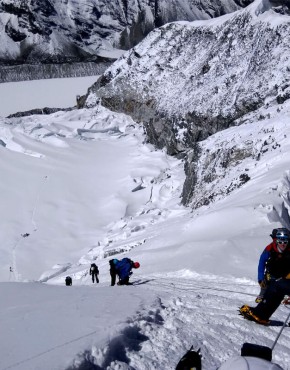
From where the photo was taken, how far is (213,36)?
53500mm

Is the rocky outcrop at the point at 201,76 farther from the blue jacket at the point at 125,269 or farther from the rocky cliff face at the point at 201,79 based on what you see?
the blue jacket at the point at 125,269

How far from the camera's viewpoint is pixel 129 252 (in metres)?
18.6

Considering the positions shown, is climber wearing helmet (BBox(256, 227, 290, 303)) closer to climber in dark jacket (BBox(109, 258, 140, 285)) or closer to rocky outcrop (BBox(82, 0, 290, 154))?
climber in dark jacket (BBox(109, 258, 140, 285))

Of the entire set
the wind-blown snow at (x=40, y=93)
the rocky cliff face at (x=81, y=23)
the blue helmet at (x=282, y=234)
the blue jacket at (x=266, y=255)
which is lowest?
the blue jacket at (x=266, y=255)

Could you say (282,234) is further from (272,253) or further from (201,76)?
(201,76)

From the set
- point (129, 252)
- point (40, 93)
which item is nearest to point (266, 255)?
point (129, 252)

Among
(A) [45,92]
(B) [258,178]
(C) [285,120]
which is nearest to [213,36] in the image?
(C) [285,120]

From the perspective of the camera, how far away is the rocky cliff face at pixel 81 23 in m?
134

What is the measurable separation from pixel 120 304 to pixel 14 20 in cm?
14622

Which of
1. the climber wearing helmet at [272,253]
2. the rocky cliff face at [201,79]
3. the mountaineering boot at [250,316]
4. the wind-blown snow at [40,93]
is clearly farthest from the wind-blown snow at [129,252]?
the wind-blown snow at [40,93]

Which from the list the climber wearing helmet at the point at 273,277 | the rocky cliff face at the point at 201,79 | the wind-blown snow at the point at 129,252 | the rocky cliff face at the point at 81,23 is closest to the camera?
the wind-blown snow at the point at 129,252

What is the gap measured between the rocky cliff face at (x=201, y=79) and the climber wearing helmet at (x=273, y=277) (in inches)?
804

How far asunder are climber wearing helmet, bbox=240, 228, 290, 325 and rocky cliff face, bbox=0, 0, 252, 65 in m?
125

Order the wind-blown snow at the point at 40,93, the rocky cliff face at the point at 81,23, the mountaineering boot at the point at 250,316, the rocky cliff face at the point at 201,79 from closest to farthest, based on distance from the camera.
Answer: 1. the mountaineering boot at the point at 250,316
2. the rocky cliff face at the point at 201,79
3. the wind-blown snow at the point at 40,93
4. the rocky cliff face at the point at 81,23
